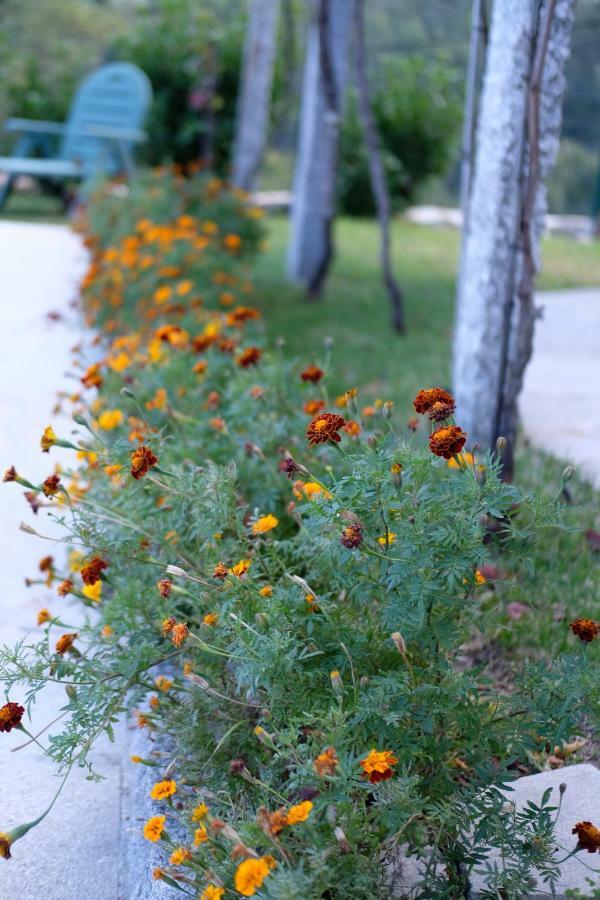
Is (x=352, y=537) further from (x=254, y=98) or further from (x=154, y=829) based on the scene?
(x=254, y=98)

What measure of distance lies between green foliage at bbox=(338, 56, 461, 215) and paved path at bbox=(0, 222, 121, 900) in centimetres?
744

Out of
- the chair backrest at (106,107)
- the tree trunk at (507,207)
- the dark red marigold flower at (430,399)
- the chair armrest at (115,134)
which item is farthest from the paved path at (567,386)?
the chair backrest at (106,107)

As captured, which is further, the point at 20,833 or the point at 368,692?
the point at 368,692

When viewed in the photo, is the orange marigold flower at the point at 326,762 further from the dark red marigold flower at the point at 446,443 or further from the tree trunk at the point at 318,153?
the tree trunk at the point at 318,153

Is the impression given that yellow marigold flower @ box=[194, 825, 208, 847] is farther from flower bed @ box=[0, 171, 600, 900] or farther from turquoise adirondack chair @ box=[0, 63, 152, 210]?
turquoise adirondack chair @ box=[0, 63, 152, 210]

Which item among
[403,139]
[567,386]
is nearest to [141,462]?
[567,386]

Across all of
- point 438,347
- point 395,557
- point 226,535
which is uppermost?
point 395,557

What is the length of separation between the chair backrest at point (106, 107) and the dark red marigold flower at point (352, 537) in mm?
8616

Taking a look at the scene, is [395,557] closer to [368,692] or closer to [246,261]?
[368,692]

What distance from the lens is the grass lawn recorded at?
2.57 meters

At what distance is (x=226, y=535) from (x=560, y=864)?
97cm

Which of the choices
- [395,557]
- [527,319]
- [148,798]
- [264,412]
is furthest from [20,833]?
[527,319]

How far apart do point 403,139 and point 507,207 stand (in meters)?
10.1

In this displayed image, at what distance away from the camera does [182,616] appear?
6.82 feet
